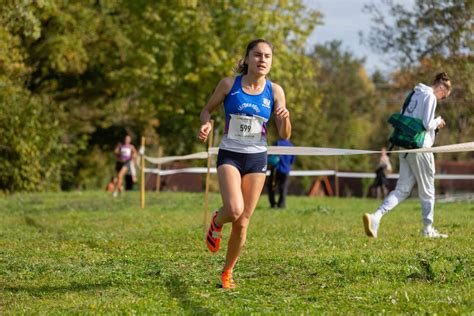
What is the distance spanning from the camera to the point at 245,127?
8.06 meters

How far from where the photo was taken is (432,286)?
784cm

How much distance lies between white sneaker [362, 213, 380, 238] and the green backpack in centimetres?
104

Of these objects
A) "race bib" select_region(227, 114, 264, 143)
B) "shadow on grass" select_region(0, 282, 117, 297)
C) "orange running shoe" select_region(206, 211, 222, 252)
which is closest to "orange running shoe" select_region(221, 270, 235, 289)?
"orange running shoe" select_region(206, 211, 222, 252)

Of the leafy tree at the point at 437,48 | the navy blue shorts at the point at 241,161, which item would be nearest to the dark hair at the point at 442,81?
the navy blue shorts at the point at 241,161

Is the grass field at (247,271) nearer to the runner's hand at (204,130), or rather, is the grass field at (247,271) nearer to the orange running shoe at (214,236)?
the orange running shoe at (214,236)

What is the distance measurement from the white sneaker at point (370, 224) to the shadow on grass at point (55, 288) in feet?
15.6

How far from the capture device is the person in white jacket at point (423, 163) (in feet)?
39.4

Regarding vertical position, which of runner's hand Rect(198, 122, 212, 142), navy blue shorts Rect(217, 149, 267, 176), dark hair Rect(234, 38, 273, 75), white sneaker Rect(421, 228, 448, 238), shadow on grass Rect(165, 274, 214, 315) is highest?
dark hair Rect(234, 38, 273, 75)

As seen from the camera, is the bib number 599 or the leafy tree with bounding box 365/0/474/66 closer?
the bib number 599

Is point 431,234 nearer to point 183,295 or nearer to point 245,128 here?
point 245,128

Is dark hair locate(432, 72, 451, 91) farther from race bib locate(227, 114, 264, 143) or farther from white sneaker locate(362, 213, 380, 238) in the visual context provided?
race bib locate(227, 114, 264, 143)

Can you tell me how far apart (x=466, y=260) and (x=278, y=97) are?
2.62 metres

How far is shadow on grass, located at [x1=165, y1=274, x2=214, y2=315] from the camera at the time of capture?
23.0ft

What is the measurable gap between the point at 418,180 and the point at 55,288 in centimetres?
576
